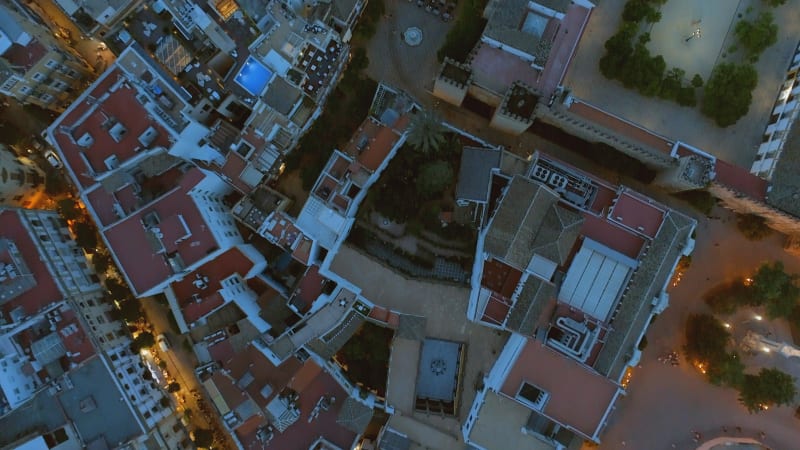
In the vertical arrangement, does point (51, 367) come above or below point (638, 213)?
below

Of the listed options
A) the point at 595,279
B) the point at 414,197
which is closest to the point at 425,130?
the point at 414,197

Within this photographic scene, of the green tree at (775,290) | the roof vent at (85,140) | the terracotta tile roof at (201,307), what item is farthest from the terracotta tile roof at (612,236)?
the roof vent at (85,140)

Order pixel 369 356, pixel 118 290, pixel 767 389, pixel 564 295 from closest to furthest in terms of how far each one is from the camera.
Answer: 1. pixel 564 295
2. pixel 767 389
3. pixel 369 356
4. pixel 118 290

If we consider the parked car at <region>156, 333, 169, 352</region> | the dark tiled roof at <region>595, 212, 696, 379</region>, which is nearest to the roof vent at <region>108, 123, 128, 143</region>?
the parked car at <region>156, 333, 169, 352</region>

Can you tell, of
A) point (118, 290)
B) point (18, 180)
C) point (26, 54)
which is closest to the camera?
point (26, 54)

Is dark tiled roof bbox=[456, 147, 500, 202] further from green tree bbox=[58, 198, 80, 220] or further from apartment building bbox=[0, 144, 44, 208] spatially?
apartment building bbox=[0, 144, 44, 208]

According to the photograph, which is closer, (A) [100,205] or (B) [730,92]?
(A) [100,205]

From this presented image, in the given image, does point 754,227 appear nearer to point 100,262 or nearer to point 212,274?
point 212,274
